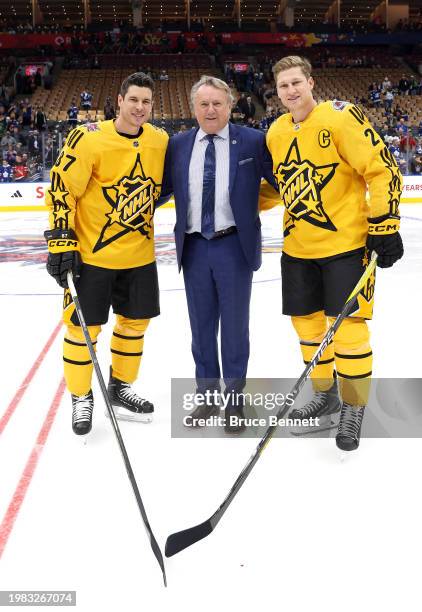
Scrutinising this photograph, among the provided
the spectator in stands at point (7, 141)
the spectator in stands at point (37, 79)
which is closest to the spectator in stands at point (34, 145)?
the spectator in stands at point (7, 141)

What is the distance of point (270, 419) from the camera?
244 cm

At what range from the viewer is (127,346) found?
2.47 meters

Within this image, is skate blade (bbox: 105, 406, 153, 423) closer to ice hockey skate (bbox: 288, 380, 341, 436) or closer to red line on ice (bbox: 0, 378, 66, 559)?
red line on ice (bbox: 0, 378, 66, 559)

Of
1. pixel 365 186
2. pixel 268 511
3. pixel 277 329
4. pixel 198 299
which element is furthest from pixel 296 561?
pixel 277 329

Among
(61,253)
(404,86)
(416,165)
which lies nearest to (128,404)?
(61,253)

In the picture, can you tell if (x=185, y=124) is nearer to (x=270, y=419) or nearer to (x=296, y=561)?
(x=270, y=419)

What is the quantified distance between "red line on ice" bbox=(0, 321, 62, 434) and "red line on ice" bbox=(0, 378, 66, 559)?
0.49ft

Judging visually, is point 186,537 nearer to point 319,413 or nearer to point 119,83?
point 319,413

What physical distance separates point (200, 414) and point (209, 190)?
858mm

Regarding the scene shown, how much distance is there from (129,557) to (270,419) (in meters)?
0.99

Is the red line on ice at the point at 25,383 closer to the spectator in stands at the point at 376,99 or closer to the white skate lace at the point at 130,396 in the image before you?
the white skate lace at the point at 130,396

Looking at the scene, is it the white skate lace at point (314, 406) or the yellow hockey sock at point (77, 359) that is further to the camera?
the white skate lace at point (314, 406)

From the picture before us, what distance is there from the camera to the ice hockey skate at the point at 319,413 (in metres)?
2.31

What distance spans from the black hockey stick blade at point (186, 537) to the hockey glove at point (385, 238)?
1.00 meters
